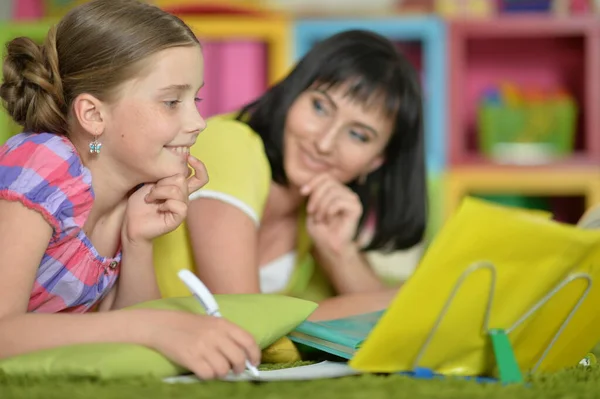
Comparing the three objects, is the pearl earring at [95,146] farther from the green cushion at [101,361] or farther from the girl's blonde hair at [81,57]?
the green cushion at [101,361]

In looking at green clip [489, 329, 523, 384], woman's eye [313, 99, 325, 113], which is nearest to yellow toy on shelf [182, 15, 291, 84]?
woman's eye [313, 99, 325, 113]

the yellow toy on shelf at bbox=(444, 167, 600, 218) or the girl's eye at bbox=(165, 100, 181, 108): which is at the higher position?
the girl's eye at bbox=(165, 100, 181, 108)

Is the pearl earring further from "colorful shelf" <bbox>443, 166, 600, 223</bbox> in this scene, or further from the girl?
Result: "colorful shelf" <bbox>443, 166, 600, 223</bbox>

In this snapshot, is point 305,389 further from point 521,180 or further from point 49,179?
point 521,180

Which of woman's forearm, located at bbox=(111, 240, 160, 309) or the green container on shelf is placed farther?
the green container on shelf

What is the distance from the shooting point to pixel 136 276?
3.96 feet

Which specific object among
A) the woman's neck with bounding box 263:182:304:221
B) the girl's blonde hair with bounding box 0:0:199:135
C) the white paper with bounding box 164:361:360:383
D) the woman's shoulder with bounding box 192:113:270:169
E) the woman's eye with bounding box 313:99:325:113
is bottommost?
the woman's neck with bounding box 263:182:304:221

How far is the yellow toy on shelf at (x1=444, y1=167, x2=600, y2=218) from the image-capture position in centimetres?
268

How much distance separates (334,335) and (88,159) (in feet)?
1.23

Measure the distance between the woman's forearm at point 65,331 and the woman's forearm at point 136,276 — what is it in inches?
10.4

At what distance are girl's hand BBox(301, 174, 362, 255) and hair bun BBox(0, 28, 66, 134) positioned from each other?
528 millimetres

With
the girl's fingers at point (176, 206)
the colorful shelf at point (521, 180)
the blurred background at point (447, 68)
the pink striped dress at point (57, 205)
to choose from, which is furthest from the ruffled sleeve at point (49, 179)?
the colorful shelf at point (521, 180)

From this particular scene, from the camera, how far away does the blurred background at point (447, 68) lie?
8.77 feet

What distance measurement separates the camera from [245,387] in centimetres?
82
